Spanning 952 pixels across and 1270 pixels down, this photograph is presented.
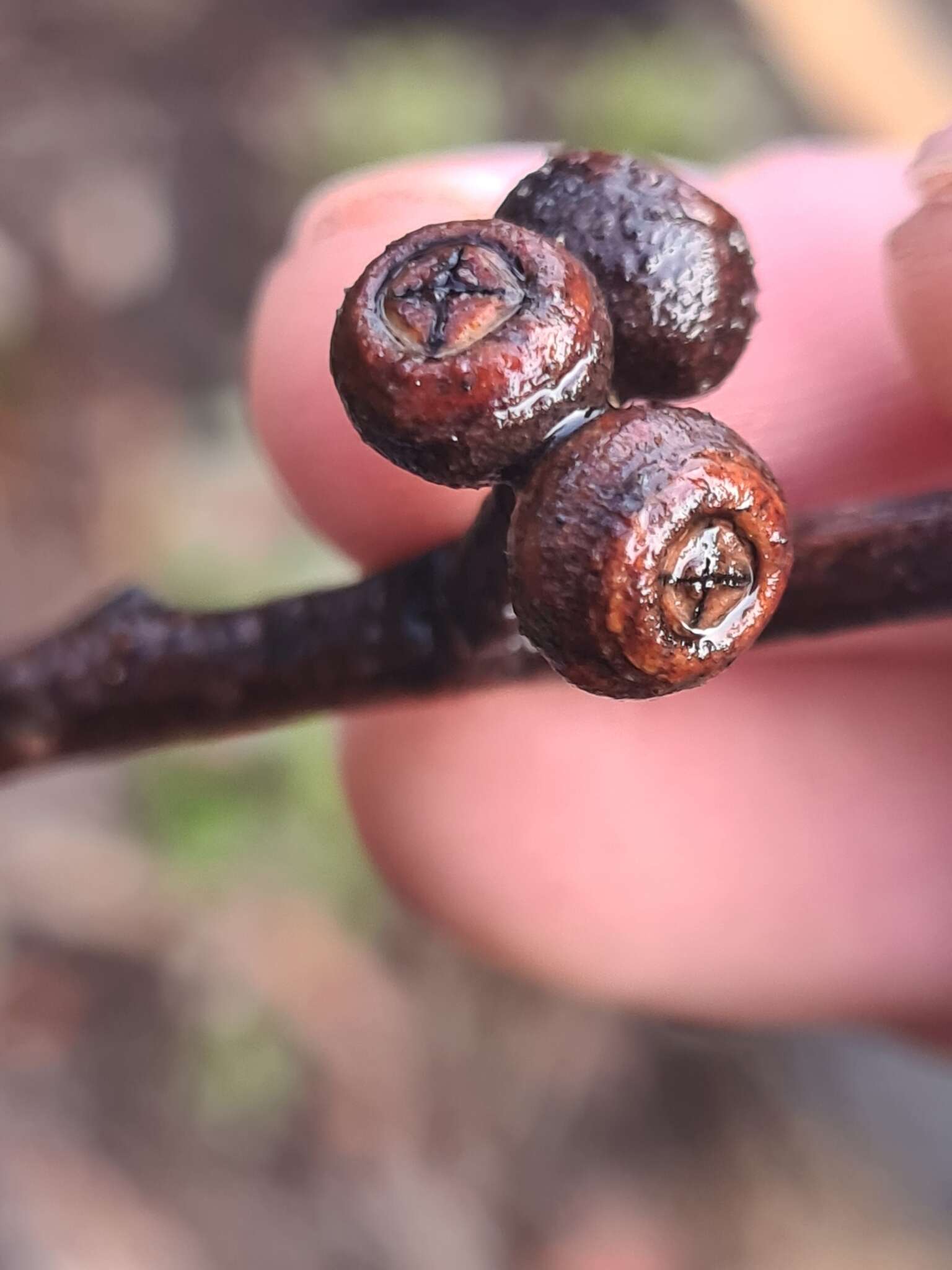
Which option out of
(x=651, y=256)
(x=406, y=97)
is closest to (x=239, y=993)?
(x=651, y=256)

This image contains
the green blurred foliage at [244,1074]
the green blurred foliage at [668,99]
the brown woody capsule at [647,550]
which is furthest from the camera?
the green blurred foliage at [668,99]

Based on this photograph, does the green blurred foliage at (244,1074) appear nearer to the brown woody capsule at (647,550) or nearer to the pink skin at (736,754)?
the pink skin at (736,754)

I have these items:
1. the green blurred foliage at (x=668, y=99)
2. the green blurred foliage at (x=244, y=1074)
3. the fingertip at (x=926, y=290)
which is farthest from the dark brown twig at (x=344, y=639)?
the green blurred foliage at (x=668, y=99)

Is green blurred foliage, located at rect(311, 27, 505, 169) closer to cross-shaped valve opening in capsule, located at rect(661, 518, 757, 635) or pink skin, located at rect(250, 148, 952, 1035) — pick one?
pink skin, located at rect(250, 148, 952, 1035)

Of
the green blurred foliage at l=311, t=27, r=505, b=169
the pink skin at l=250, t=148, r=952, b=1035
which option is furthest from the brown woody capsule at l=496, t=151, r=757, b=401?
the green blurred foliage at l=311, t=27, r=505, b=169

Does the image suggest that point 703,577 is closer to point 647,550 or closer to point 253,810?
point 647,550

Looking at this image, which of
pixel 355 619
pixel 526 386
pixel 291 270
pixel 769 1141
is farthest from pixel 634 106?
pixel 526 386
